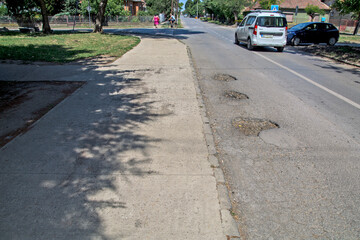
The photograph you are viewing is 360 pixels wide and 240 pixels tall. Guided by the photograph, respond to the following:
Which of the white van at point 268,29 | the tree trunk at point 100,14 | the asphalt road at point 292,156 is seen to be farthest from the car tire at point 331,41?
the tree trunk at point 100,14

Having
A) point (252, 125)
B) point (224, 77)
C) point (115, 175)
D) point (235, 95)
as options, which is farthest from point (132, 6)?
point (115, 175)

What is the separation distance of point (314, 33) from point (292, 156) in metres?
18.4

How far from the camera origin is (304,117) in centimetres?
589

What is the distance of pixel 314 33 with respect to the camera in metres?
19.5

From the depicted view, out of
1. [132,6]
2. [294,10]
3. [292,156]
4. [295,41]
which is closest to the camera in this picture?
[292,156]

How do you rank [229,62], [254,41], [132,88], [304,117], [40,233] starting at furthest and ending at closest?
1. [254,41]
2. [229,62]
3. [132,88]
4. [304,117]
5. [40,233]

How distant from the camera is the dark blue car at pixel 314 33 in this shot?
19495mm

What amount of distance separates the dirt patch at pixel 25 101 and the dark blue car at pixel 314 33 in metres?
16.7

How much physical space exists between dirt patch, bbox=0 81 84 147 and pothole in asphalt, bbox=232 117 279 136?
397 centimetres

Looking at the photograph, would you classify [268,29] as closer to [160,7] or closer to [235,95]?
[235,95]

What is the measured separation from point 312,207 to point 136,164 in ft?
7.39

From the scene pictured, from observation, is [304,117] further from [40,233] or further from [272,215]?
[40,233]

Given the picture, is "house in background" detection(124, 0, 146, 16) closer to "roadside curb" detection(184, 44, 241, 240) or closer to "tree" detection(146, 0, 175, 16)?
"tree" detection(146, 0, 175, 16)

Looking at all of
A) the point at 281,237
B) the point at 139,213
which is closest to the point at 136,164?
the point at 139,213
